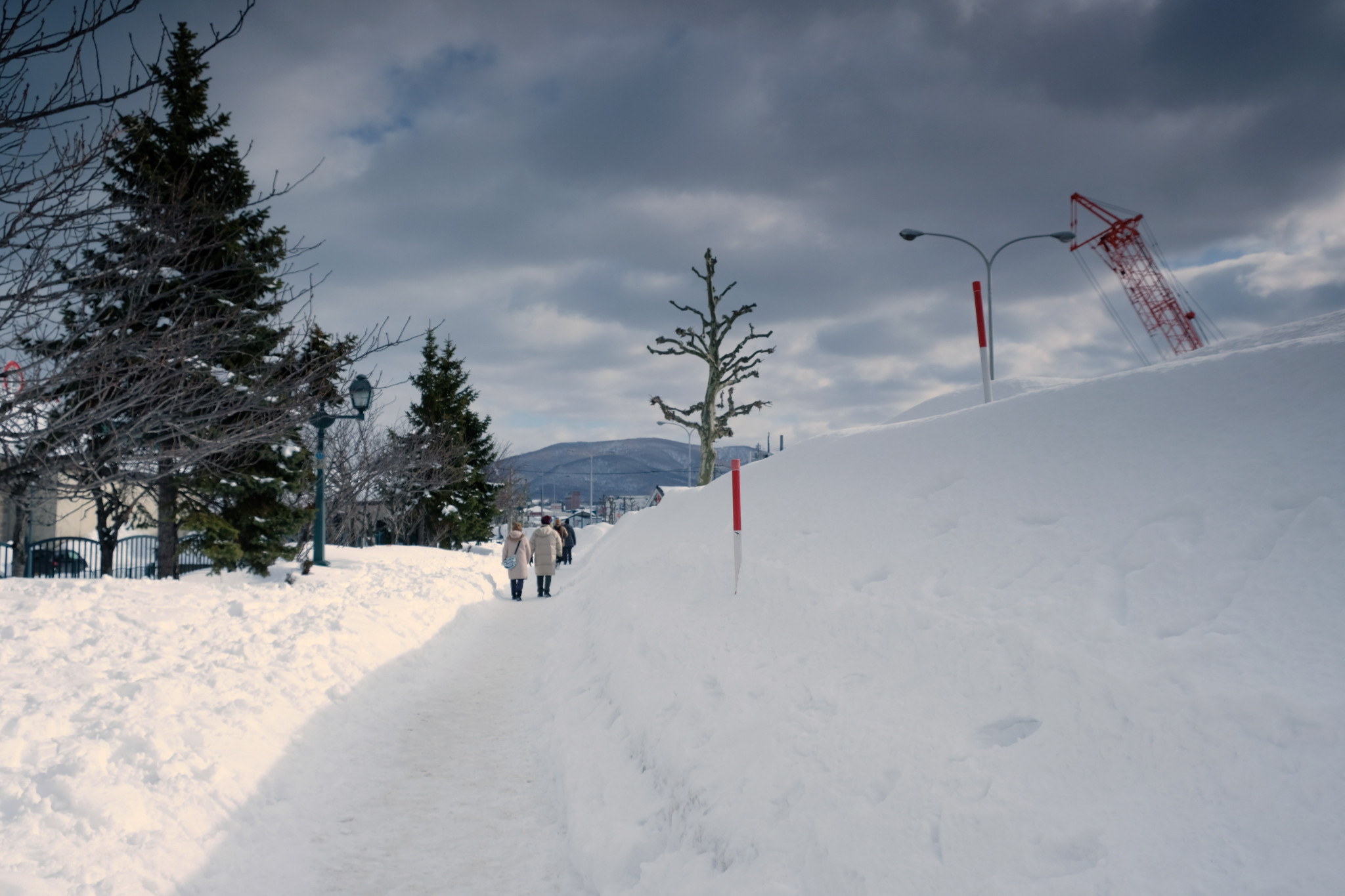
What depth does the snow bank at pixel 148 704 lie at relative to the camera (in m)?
3.75

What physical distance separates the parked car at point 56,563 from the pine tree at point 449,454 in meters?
11.6

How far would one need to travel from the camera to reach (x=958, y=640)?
4.10m

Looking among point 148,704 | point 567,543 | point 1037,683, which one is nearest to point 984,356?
point 1037,683

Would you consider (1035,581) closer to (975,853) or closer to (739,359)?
(975,853)

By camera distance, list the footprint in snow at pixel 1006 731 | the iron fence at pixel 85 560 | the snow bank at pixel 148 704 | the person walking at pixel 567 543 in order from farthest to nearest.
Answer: the person walking at pixel 567 543, the iron fence at pixel 85 560, the snow bank at pixel 148 704, the footprint in snow at pixel 1006 731

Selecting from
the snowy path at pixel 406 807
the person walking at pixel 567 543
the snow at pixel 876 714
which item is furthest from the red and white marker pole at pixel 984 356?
the person walking at pixel 567 543

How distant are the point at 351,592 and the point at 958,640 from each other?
1089 cm

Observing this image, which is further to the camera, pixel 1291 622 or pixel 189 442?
pixel 189 442

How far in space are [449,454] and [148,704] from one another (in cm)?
2388

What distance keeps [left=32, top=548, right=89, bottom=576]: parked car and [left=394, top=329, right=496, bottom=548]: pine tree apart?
455 inches

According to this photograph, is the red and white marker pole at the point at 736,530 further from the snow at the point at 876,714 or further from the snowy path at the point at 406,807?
the snowy path at the point at 406,807

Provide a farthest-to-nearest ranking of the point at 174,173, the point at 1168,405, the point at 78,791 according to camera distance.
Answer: the point at 174,173 → the point at 1168,405 → the point at 78,791

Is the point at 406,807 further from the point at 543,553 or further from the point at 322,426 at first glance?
the point at 543,553

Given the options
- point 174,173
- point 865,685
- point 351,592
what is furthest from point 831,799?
point 174,173
